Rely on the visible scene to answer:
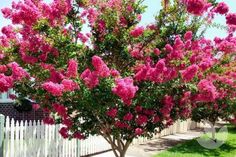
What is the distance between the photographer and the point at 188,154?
38.6 feet

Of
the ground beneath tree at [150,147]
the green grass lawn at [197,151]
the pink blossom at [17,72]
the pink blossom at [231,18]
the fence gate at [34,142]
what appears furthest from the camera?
the green grass lawn at [197,151]

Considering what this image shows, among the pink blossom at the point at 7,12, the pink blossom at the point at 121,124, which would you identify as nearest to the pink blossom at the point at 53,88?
the pink blossom at the point at 121,124

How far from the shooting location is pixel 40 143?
9.05 meters

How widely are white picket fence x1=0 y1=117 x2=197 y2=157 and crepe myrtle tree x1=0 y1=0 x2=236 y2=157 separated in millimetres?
2061

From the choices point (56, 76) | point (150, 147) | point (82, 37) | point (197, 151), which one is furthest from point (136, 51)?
point (150, 147)

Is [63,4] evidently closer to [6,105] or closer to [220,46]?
[220,46]

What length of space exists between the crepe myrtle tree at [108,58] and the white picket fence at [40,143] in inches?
81.2

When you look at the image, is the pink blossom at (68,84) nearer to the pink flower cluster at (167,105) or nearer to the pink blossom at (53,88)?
the pink blossom at (53,88)

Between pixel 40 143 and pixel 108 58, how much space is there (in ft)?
12.1

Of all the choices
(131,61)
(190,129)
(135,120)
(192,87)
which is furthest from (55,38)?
(190,129)

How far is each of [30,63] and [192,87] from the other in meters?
→ 2.74

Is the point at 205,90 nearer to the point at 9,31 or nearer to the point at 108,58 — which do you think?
the point at 108,58

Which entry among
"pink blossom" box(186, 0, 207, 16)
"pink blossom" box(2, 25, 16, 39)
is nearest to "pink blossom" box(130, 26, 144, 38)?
"pink blossom" box(186, 0, 207, 16)

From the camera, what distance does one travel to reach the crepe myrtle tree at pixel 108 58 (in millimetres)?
5727
